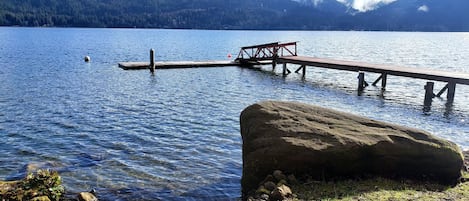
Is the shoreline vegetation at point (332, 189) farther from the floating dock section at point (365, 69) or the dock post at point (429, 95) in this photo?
the floating dock section at point (365, 69)

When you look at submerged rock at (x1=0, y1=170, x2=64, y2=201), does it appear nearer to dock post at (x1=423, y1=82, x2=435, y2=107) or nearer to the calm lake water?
the calm lake water

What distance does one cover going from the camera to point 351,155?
28.4 feet

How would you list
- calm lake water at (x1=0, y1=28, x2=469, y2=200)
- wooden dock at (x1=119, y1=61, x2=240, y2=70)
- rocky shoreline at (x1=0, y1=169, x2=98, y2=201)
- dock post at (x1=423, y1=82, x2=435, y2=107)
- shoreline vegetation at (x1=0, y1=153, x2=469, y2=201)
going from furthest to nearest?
1. wooden dock at (x1=119, y1=61, x2=240, y2=70)
2. dock post at (x1=423, y1=82, x2=435, y2=107)
3. calm lake water at (x1=0, y1=28, x2=469, y2=200)
4. rocky shoreline at (x1=0, y1=169, x2=98, y2=201)
5. shoreline vegetation at (x1=0, y1=153, x2=469, y2=201)

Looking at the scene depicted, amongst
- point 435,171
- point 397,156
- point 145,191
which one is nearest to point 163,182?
point 145,191

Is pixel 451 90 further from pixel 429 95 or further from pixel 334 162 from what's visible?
pixel 334 162

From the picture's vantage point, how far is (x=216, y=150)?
44.9ft

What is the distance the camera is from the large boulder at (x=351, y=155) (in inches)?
342

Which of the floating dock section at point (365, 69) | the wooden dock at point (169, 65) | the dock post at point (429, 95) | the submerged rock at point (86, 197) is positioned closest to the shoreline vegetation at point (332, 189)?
the submerged rock at point (86, 197)

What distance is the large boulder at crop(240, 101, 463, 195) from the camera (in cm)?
869

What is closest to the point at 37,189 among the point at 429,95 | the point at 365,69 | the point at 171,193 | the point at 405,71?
the point at 171,193

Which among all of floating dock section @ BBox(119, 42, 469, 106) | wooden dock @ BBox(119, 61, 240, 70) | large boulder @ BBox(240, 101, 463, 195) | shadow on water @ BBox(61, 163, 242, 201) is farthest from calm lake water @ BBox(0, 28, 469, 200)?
wooden dock @ BBox(119, 61, 240, 70)

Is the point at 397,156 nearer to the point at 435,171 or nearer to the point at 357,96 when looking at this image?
the point at 435,171

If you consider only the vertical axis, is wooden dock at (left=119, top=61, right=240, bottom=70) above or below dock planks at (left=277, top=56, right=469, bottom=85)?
below

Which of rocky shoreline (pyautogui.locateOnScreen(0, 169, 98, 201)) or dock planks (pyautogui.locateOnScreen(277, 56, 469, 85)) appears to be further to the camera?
dock planks (pyautogui.locateOnScreen(277, 56, 469, 85))
